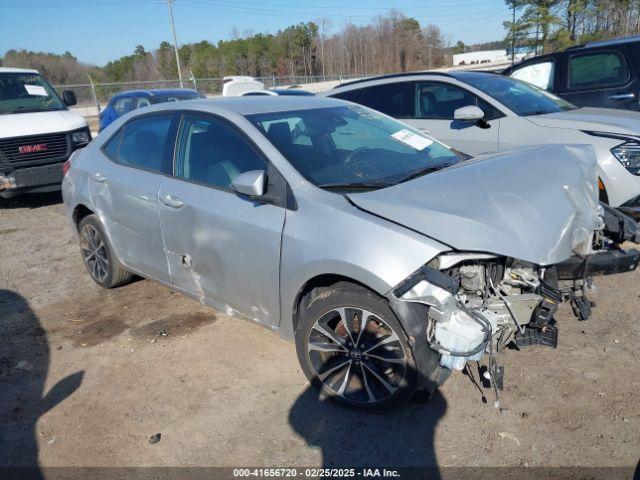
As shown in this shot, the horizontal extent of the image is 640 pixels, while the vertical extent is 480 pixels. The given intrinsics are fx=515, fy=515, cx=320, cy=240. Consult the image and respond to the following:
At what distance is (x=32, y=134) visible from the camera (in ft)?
26.6

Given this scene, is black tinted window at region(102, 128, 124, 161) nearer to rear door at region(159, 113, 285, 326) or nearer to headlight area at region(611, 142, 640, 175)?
rear door at region(159, 113, 285, 326)

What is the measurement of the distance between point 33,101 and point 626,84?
9.27 meters

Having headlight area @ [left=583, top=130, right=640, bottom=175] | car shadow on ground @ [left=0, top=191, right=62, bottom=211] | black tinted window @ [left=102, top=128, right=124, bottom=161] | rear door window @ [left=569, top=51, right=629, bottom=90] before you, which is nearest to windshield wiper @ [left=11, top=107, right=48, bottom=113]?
car shadow on ground @ [left=0, top=191, right=62, bottom=211]

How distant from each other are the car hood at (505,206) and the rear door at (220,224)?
69 centimetres

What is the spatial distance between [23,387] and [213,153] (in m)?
2.04

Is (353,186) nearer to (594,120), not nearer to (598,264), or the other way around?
(598,264)

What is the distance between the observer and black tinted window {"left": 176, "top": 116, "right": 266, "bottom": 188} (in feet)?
11.2

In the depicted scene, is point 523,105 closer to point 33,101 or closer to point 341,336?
point 341,336

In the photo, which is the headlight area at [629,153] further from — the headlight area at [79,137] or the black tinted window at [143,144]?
the headlight area at [79,137]

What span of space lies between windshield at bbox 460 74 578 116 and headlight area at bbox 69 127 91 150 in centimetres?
633

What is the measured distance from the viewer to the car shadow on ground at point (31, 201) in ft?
29.2

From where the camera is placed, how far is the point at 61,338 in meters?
4.12

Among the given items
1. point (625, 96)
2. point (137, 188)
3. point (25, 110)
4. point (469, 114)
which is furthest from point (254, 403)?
point (25, 110)

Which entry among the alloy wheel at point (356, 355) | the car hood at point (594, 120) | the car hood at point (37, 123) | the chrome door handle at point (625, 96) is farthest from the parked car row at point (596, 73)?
the car hood at point (37, 123)
